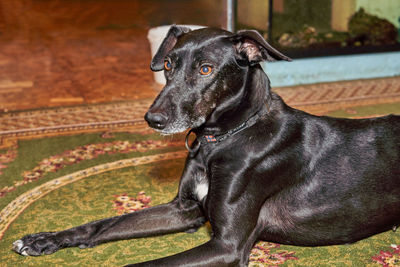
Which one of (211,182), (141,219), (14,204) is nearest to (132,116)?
(14,204)

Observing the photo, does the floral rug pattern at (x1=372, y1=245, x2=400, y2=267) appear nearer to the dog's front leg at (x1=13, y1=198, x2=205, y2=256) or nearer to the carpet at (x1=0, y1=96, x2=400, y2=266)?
the carpet at (x1=0, y1=96, x2=400, y2=266)

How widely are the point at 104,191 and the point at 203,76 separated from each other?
117 cm

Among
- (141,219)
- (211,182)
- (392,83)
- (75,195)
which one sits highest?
(211,182)

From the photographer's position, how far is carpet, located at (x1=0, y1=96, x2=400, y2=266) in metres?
2.26

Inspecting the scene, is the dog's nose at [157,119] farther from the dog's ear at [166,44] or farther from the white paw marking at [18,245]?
the white paw marking at [18,245]

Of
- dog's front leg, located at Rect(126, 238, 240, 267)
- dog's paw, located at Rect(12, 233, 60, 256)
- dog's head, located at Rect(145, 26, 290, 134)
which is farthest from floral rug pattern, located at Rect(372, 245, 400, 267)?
dog's paw, located at Rect(12, 233, 60, 256)

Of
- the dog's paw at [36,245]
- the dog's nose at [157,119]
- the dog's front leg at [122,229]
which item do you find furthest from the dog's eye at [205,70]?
the dog's paw at [36,245]

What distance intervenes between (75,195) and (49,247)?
0.60 metres

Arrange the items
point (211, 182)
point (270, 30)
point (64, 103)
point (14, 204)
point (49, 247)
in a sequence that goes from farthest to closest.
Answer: point (270, 30) → point (64, 103) → point (14, 204) → point (49, 247) → point (211, 182)

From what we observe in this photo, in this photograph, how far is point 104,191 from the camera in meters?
2.92

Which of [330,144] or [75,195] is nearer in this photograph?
[330,144]

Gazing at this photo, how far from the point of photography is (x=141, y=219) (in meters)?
2.38

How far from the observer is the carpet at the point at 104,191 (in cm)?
226

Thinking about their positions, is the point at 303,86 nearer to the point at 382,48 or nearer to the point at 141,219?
the point at 382,48
